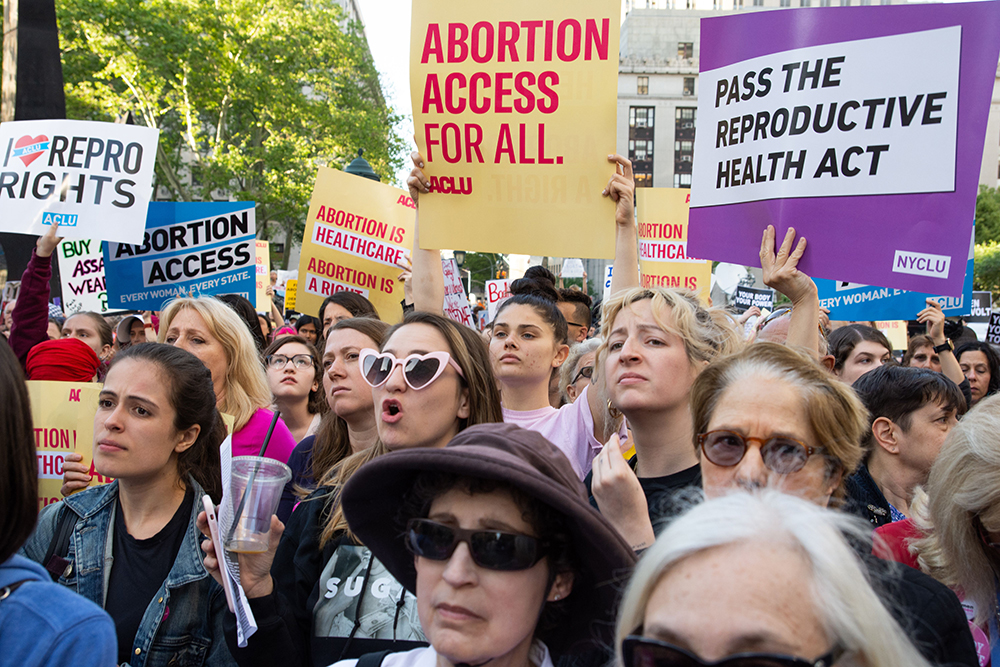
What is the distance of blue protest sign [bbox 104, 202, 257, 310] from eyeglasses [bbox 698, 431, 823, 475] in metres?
5.55

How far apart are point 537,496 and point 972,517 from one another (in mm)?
1462

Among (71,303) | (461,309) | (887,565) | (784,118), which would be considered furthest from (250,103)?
(887,565)

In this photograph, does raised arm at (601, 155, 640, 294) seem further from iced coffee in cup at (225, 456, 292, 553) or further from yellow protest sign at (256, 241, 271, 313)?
yellow protest sign at (256, 241, 271, 313)

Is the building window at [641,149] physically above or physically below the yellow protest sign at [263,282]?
above

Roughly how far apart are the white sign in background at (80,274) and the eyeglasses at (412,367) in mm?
6731

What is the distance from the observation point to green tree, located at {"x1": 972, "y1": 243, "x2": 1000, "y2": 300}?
44250 millimetres

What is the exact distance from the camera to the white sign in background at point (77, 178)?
609 centimetres

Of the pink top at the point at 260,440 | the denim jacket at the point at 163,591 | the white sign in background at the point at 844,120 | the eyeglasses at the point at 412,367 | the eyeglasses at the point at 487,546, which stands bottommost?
the denim jacket at the point at 163,591

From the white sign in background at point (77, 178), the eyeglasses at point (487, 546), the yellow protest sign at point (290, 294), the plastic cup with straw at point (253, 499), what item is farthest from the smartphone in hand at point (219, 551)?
the yellow protest sign at point (290, 294)

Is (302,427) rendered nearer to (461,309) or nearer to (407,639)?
(461,309)

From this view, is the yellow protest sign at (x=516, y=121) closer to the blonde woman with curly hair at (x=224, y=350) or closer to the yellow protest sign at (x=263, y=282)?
the blonde woman with curly hair at (x=224, y=350)

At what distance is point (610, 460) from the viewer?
7.32ft

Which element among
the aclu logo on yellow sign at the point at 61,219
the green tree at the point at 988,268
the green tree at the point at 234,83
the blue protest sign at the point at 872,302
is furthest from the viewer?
the green tree at the point at 988,268

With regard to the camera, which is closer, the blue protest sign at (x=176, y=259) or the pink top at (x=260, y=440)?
the pink top at (x=260, y=440)
